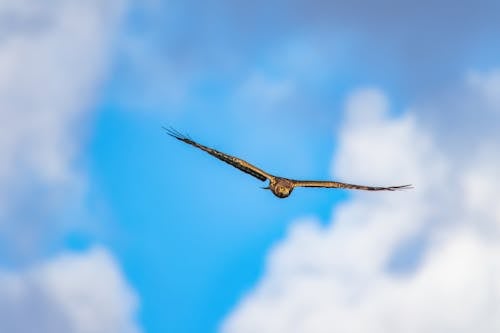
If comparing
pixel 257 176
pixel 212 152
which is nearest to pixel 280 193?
pixel 257 176

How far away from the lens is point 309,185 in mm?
104625

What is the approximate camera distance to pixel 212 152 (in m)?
96.2

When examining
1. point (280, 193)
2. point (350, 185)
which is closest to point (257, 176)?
point (280, 193)

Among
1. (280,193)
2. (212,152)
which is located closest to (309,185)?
(280,193)

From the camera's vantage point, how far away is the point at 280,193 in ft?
338

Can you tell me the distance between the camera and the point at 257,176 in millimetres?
102250

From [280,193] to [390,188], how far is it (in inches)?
420

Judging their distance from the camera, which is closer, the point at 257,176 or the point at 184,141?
the point at 184,141

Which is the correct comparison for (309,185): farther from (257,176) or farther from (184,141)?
(184,141)

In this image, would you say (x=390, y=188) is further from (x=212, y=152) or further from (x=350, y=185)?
(x=212, y=152)

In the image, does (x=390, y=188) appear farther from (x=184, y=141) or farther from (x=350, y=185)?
(x=184, y=141)

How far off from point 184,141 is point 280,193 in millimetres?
15603

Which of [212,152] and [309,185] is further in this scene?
[309,185]

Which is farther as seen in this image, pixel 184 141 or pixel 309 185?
A: pixel 309 185
